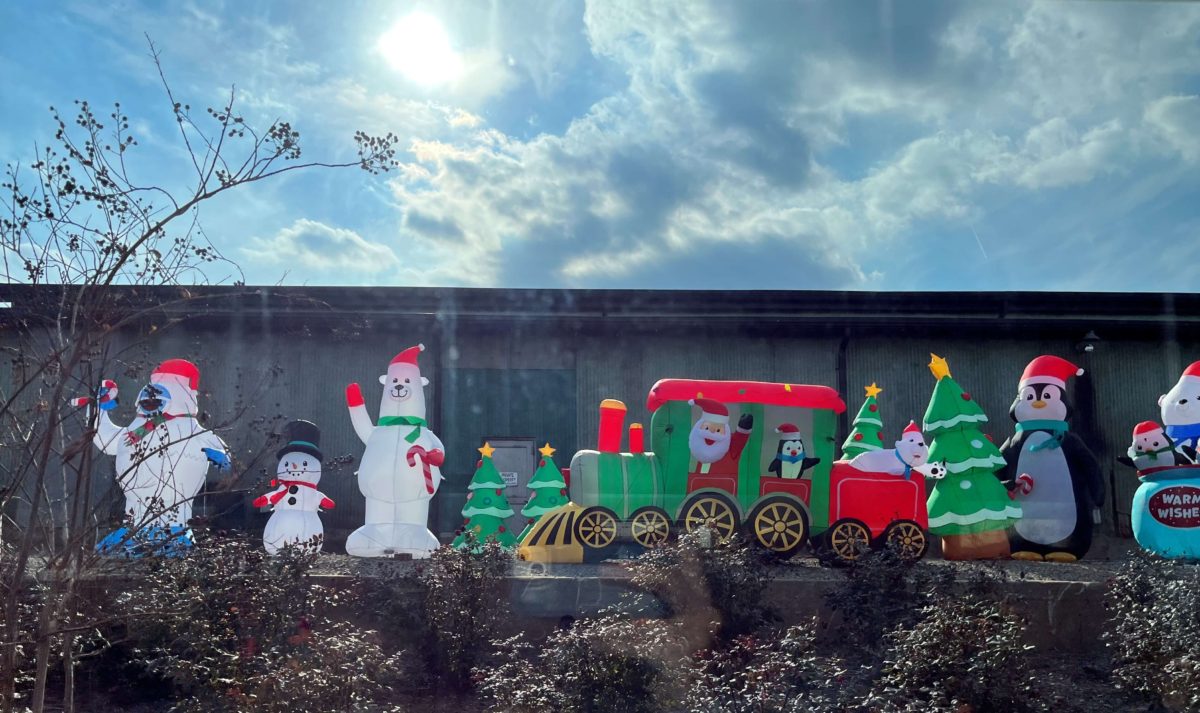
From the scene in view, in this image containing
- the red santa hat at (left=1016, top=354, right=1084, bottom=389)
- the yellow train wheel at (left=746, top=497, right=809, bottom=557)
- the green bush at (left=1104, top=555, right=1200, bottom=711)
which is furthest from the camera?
the red santa hat at (left=1016, top=354, right=1084, bottom=389)

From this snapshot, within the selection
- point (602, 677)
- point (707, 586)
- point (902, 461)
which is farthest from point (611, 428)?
point (602, 677)

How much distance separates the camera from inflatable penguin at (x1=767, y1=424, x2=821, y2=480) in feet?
33.8

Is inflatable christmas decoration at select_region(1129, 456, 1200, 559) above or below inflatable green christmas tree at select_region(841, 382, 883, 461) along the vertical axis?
below

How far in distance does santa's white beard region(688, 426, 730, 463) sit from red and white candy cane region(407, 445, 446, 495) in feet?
8.96

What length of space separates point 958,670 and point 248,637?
433 cm

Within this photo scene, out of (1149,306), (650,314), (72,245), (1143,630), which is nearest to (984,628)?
(1143,630)

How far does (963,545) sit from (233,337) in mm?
10522

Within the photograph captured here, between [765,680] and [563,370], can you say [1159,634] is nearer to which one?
[765,680]

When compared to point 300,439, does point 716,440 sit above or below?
below

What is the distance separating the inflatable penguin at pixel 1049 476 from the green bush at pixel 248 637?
7.23m

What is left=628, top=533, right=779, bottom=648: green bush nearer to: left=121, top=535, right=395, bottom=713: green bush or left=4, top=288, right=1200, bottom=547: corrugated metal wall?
left=121, top=535, right=395, bottom=713: green bush

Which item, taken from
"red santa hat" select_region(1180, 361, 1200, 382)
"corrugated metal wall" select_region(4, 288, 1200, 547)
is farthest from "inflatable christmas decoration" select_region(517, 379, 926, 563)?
"corrugated metal wall" select_region(4, 288, 1200, 547)

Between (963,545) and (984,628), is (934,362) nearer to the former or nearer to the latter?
(963,545)

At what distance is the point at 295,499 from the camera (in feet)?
33.9
